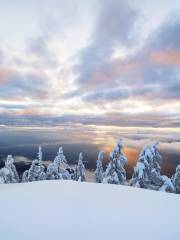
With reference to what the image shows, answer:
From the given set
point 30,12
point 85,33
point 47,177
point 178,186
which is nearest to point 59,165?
point 47,177

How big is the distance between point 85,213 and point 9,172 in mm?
22181

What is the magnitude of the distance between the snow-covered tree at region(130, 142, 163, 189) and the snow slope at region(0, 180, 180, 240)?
1169 centimetres

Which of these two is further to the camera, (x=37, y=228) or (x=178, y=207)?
(x=178, y=207)

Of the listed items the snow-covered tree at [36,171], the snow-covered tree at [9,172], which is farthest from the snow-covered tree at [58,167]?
the snow-covered tree at [9,172]

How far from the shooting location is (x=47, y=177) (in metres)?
26.6

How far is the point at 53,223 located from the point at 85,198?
80.6 inches

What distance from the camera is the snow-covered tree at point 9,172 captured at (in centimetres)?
2628

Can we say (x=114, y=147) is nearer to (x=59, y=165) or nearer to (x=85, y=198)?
(x=59, y=165)

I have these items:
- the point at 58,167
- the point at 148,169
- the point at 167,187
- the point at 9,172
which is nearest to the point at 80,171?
the point at 58,167

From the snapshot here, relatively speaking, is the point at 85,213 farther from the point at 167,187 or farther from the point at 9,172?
the point at 9,172

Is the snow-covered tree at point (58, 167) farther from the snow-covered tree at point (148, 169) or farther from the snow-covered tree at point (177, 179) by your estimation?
the snow-covered tree at point (177, 179)

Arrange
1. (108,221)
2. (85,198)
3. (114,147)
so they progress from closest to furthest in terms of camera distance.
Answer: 1. (108,221)
2. (85,198)
3. (114,147)

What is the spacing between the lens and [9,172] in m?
26.7

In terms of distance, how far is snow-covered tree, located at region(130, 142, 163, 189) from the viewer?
66.3 feet
